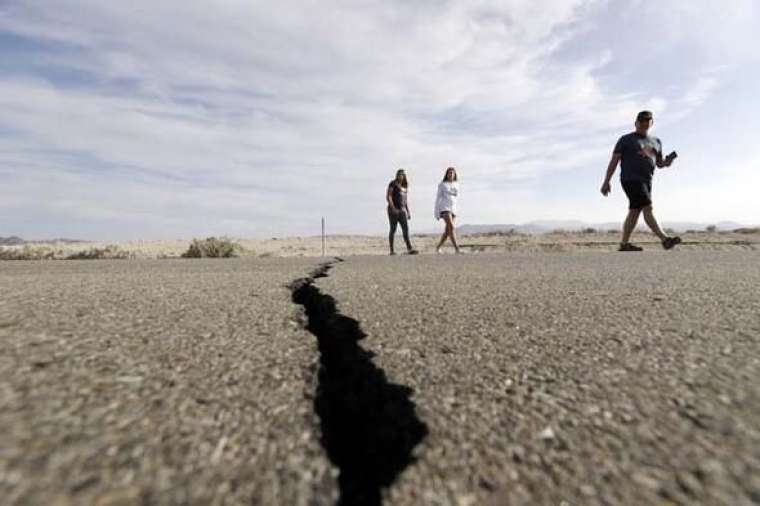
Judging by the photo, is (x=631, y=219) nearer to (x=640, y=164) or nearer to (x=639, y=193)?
(x=639, y=193)

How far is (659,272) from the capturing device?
3.38m

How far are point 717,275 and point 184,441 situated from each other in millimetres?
3322

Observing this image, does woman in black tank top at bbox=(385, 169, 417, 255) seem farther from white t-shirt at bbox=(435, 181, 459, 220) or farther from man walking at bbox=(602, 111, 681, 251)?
man walking at bbox=(602, 111, 681, 251)

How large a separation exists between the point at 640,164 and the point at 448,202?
3.04 meters

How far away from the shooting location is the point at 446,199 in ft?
28.0

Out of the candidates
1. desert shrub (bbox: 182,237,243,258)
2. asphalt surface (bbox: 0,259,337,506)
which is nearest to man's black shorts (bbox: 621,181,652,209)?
asphalt surface (bbox: 0,259,337,506)

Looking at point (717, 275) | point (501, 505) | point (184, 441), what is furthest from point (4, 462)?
point (717, 275)

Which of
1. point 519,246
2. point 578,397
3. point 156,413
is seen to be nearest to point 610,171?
point 519,246

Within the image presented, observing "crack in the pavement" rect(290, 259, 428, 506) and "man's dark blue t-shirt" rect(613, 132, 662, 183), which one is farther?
"man's dark blue t-shirt" rect(613, 132, 662, 183)

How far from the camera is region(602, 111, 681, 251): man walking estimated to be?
624cm

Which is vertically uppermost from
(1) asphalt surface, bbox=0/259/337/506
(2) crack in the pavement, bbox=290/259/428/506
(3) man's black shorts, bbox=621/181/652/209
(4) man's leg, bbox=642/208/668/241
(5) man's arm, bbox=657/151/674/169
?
(5) man's arm, bbox=657/151/674/169

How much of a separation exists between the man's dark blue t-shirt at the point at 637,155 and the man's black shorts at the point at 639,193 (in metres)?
0.05

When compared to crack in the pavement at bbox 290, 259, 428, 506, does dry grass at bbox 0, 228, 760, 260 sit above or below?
above

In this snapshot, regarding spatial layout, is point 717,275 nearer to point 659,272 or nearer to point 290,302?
point 659,272
